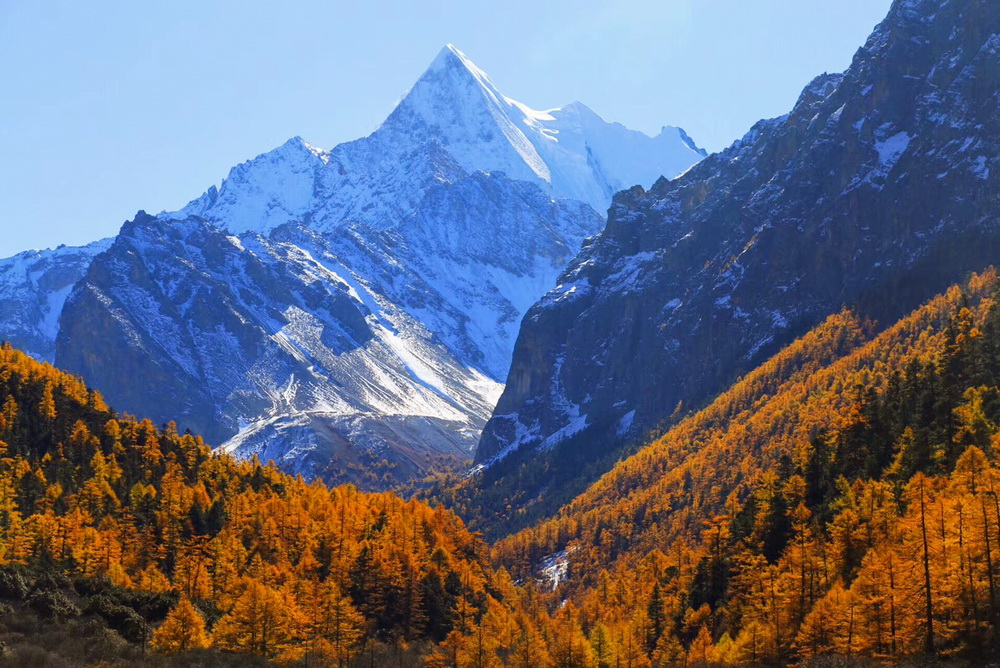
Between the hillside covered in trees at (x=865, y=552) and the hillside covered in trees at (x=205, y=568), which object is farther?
the hillside covered in trees at (x=205, y=568)

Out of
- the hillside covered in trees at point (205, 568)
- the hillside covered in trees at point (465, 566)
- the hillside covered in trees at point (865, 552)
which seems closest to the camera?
the hillside covered in trees at point (865, 552)

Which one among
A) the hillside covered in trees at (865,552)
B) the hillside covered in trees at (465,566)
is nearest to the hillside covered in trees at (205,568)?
the hillside covered in trees at (465,566)

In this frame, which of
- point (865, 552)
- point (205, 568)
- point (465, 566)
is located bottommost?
point (865, 552)

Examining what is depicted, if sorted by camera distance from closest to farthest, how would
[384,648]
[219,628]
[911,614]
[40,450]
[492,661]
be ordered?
[911,614], [219,628], [492,661], [384,648], [40,450]

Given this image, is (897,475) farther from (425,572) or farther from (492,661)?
(425,572)

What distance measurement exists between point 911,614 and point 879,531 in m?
21.9

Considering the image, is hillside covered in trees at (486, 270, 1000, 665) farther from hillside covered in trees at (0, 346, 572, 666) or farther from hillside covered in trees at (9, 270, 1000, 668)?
hillside covered in trees at (0, 346, 572, 666)

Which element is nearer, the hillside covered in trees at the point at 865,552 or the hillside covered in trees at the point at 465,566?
the hillside covered in trees at the point at 865,552

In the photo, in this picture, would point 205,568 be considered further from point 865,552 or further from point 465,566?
point 865,552

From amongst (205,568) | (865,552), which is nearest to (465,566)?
(205,568)

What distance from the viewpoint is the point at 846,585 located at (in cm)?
11762

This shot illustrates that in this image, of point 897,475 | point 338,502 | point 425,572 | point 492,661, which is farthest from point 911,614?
point 338,502

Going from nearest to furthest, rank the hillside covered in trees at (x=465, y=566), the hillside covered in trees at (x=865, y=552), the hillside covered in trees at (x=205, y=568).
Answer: the hillside covered in trees at (x=865, y=552) < the hillside covered in trees at (x=465, y=566) < the hillside covered in trees at (x=205, y=568)

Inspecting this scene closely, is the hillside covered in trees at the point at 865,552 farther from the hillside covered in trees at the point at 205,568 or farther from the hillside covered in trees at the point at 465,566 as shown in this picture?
the hillside covered in trees at the point at 205,568
